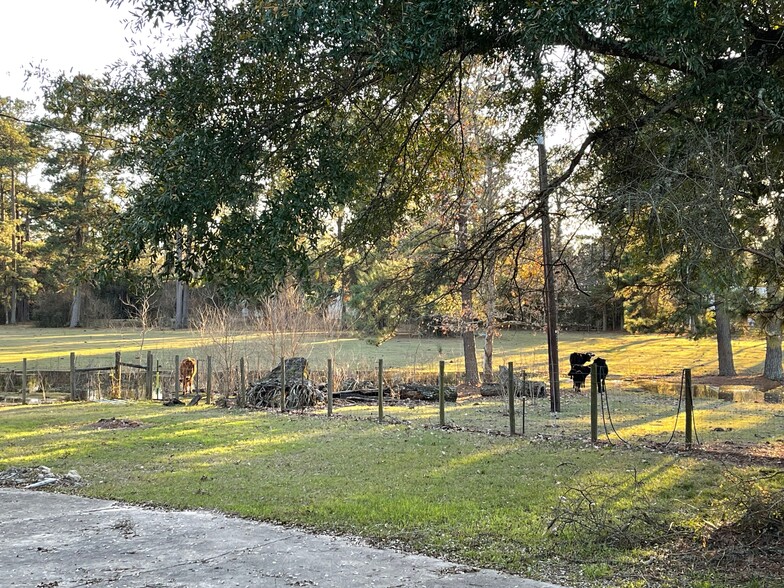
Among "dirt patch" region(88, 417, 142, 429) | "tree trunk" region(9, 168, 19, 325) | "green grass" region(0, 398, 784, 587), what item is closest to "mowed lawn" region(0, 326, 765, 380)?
"tree trunk" region(9, 168, 19, 325)

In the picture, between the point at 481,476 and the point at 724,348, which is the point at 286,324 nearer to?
the point at 481,476

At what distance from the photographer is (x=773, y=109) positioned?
570 cm

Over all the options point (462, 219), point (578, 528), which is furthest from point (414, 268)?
point (462, 219)

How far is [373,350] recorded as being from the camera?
129 ft

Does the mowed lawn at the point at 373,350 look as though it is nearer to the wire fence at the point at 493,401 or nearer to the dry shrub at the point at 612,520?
the wire fence at the point at 493,401

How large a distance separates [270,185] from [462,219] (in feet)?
46.0

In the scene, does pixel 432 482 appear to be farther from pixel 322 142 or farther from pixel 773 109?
pixel 773 109

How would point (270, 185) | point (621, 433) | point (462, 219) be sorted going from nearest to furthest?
point (270, 185) → point (621, 433) → point (462, 219)

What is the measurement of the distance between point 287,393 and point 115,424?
5021mm

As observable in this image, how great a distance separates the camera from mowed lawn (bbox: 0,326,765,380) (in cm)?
2320

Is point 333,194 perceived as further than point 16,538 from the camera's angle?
Yes

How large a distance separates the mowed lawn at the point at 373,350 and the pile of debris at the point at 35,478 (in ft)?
39.2

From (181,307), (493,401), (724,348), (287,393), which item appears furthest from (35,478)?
(181,307)

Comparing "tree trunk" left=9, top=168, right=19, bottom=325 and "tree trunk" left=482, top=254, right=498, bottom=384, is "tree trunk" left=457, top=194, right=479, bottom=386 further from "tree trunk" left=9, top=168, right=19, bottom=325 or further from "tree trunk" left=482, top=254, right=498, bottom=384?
"tree trunk" left=9, top=168, right=19, bottom=325
